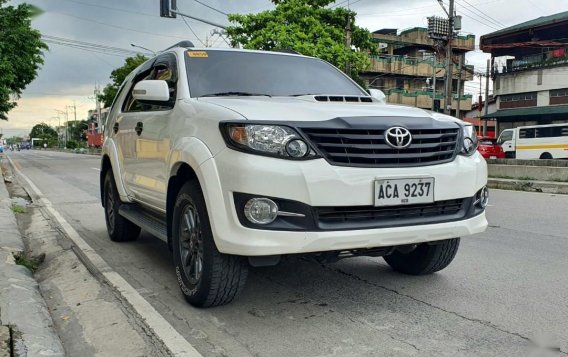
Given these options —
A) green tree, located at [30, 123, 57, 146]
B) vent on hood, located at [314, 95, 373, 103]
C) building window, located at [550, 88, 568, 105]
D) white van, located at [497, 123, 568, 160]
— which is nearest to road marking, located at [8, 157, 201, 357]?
vent on hood, located at [314, 95, 373, 103]

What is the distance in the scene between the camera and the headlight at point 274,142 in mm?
3070

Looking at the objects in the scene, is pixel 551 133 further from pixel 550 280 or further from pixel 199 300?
pixel 199 300

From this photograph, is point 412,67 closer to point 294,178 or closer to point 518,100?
point 518,100

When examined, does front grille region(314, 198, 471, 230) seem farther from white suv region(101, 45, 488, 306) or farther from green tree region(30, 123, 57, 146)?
green tree region(30, 123, 57, 146)

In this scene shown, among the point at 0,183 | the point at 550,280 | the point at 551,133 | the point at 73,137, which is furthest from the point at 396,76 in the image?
the point at 73,137

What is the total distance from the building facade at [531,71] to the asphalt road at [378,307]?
1482 inches

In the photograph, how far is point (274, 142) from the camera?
309cm

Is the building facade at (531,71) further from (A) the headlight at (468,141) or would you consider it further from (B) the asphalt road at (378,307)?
(A) the headlight at (468,141)

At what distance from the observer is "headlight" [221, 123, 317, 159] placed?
307 cm

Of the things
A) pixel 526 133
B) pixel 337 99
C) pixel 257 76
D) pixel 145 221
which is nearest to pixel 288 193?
pixel 337 99

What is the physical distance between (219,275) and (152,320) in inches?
23.3

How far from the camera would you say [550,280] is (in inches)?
173

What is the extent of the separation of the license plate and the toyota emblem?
0.22 m

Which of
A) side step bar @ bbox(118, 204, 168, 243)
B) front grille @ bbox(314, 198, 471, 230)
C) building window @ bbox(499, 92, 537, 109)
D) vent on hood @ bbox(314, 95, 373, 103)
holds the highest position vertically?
building window @ bbox(499, 92, 537, 109)
